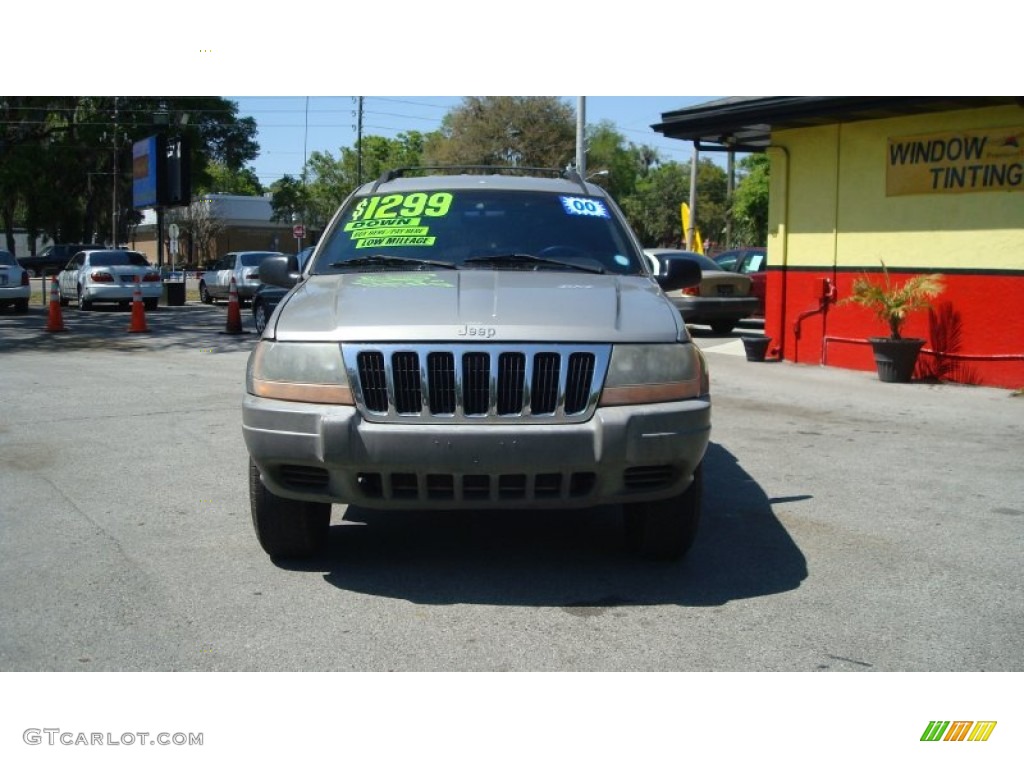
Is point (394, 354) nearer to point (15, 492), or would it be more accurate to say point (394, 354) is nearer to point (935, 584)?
point (935, 584)

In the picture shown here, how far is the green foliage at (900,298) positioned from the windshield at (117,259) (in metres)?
19.7

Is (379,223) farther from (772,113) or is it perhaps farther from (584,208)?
(772,113)

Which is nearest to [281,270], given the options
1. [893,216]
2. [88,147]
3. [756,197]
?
[893,216]

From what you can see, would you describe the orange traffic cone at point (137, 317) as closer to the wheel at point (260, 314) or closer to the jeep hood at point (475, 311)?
the wheel at point (260, 314)

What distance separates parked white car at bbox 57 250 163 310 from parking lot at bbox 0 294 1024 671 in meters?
17.8

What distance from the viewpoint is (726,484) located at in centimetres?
681

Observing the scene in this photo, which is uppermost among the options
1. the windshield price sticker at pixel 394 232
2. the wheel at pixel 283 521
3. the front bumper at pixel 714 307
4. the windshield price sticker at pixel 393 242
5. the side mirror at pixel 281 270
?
the windshield price sticker at pixel 394 232

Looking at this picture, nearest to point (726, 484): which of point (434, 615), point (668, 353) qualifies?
point (668, 353)

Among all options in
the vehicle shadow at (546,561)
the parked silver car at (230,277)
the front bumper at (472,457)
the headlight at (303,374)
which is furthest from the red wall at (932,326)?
the parked silver car at (230,277)

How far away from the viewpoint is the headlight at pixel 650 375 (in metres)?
4.31

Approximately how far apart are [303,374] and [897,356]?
9.56 metres

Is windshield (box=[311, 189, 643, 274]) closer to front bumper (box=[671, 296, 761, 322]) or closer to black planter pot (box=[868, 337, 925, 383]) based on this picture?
black planter pot (box=[868, 337, 925, 383])

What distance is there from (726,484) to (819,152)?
8533mm

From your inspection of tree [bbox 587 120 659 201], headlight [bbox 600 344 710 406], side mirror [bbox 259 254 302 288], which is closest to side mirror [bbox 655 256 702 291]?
headlight [bbox 600 344 710 406]
